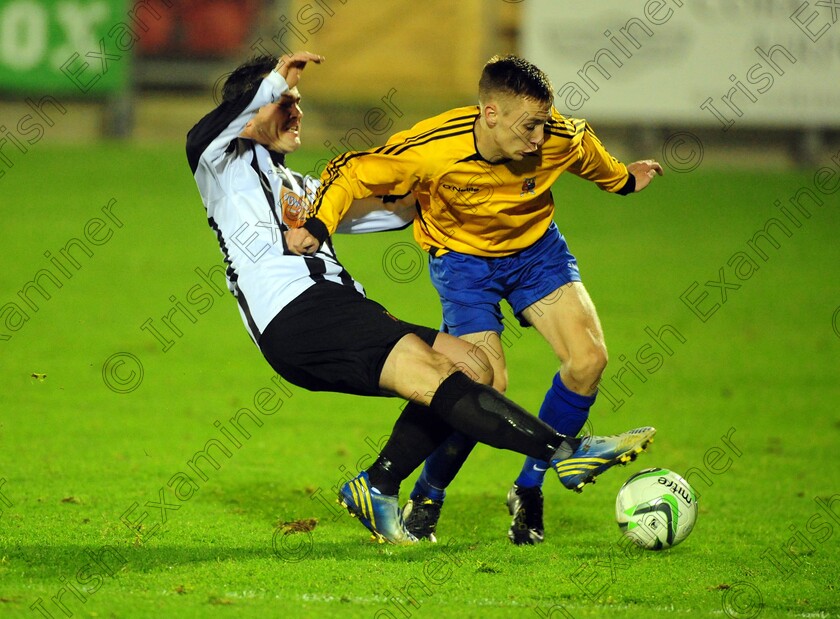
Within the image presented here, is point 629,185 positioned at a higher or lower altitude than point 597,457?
higher

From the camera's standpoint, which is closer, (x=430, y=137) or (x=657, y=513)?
(x=657, y=513)

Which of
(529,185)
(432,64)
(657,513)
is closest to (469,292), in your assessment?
(529,185)

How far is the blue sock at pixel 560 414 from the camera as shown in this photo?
17.8 ft

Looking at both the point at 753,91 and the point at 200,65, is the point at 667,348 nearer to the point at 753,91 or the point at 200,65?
the point at 753,91

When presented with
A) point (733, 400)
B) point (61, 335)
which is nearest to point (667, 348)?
point (733, 400)

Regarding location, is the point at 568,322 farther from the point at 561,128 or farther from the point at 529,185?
the point at 561,128

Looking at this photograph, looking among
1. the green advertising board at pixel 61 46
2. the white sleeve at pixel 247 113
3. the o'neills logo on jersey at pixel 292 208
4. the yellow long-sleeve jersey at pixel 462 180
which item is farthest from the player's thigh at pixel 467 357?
the green advertising board at pixel 61 46

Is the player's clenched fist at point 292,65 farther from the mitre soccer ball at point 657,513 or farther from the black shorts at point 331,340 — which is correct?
the mitre soccer ball at point 657,513

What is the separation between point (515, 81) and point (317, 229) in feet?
3.58

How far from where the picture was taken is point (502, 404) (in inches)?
183

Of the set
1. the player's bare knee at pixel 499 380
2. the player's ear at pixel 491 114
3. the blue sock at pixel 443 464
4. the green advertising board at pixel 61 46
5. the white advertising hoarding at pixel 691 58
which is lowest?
the green advertising board at pixel 61 46

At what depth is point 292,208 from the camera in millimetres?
→ 5152

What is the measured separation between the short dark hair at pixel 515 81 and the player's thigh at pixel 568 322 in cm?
94

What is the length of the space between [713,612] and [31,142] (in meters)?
17.2
